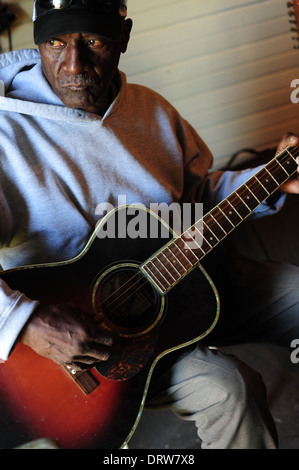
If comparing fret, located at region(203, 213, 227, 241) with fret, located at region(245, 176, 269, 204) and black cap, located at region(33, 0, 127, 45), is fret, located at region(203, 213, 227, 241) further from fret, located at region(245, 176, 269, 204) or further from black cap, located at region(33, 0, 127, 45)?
black cap, located at region(33, 0, 127, 45)

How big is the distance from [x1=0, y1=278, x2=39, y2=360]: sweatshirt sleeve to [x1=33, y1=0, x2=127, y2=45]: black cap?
2.58 feet

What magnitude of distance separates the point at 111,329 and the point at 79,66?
826 mm

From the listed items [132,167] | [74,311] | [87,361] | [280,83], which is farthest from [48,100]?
[280,83]

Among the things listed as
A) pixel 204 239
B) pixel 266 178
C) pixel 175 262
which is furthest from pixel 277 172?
pixel 175 262

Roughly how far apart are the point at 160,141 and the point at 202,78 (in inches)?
44.0

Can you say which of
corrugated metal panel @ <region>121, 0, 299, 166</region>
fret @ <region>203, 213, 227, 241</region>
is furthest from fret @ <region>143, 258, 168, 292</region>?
corrugated metal panel @ <region>121, 0, 299, 166</region>

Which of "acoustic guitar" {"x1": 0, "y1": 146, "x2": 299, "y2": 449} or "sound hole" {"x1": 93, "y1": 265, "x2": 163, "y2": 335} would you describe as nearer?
"acoustic guitar" {"x1": 0, "y1": 146, "x2": 299, "y2": 449}

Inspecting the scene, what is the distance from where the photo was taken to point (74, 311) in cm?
136

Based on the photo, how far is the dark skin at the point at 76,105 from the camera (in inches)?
51.4

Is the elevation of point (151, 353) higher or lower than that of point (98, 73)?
lower

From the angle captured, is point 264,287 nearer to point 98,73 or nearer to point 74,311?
point 74,311

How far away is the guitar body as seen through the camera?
4.35 ft

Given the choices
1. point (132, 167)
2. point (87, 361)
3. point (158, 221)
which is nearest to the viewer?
point (87, 361)

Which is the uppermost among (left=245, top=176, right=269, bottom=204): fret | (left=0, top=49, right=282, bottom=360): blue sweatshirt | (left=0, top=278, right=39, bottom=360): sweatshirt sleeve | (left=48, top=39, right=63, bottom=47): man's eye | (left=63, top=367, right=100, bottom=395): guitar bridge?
(left=48, top=39, right=63, bottom=47): man's eye
